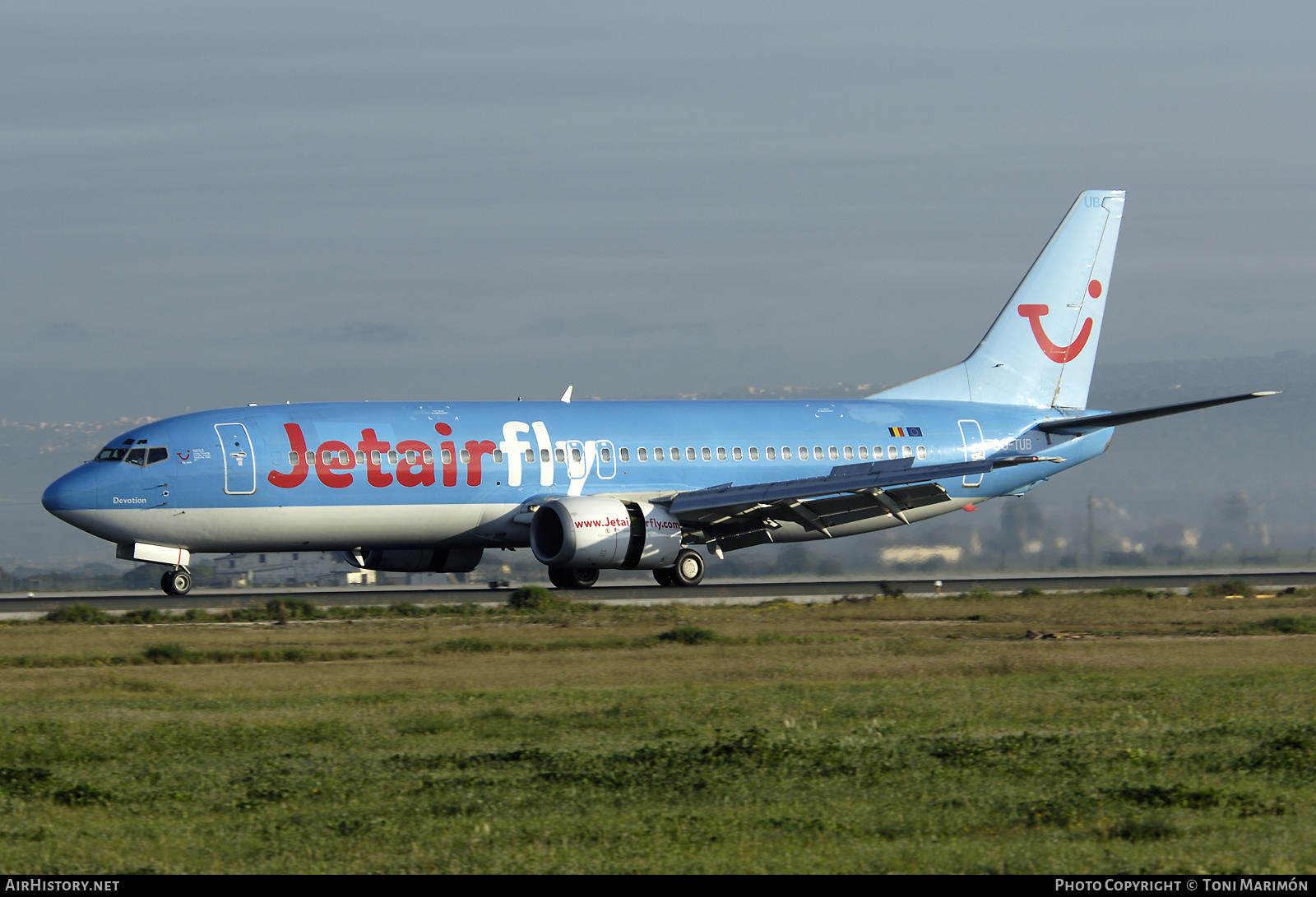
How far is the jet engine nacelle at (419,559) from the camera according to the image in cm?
3941

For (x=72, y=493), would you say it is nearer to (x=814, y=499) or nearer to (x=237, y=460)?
(x=237, y=460)

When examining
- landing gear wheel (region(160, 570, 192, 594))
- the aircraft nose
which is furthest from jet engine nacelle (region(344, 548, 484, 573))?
the aircraft nose

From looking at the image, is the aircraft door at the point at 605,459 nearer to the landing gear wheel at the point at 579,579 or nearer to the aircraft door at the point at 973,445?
the landing gear wheel at the point at 579,579

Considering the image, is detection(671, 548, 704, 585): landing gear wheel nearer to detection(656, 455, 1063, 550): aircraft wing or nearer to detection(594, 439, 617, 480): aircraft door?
detection(656, 455, 1063, 550): aircraft wing

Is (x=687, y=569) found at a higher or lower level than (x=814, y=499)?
lower

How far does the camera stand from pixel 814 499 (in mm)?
38281

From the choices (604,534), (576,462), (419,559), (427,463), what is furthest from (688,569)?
(427,463)

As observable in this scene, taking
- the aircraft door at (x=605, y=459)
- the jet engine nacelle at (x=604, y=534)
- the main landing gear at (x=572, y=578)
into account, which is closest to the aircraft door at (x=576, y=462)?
the aircraft door at (x=605, y=459)

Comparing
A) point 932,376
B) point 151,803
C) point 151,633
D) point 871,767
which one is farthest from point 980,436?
point 151,803

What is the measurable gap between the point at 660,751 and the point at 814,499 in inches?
950

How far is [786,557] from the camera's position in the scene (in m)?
47.9

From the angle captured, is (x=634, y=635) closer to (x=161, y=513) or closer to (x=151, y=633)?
(x=151, y=633)

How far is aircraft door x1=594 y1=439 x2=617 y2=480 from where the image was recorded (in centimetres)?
3881

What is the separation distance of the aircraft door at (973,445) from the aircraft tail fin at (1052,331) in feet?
6.07
